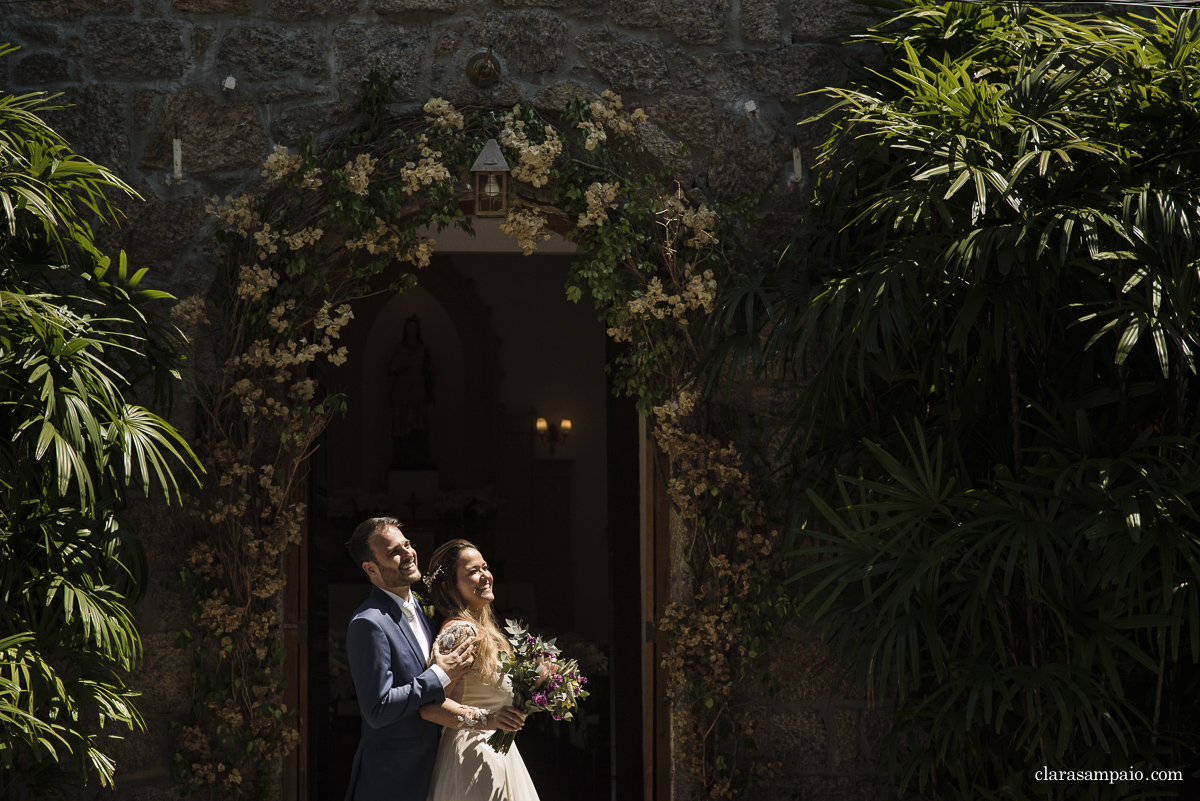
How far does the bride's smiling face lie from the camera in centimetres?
265

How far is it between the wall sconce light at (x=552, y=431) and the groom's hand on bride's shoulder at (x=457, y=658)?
3733mm

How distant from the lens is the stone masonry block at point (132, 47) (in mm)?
3436

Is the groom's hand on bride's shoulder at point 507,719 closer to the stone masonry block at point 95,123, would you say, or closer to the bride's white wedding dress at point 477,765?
the bride's white wedding dress at point 477,765

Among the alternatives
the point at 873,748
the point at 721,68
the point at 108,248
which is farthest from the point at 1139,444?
the point at 108,248

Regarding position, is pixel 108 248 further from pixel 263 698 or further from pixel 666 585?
pixel 666 585

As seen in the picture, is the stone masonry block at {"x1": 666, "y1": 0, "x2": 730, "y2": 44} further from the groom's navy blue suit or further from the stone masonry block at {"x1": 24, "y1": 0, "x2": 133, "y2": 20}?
the groom's navy blue suit

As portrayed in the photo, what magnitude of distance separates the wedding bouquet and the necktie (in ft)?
0.70

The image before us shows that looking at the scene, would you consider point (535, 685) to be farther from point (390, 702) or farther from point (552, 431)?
point (552, 431)

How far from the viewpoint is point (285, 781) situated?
3.38 meters

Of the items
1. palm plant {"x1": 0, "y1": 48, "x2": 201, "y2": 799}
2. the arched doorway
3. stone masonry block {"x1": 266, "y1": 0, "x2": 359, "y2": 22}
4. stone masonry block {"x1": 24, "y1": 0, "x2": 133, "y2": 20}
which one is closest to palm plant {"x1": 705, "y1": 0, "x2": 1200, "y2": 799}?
stone masonry block {"x1": 266, "y1": 0, "x2": 359, "y2": 22}

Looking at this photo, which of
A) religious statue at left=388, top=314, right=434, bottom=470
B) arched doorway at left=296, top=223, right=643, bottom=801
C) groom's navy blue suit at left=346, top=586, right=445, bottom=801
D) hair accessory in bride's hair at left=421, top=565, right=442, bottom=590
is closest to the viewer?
groom's navy blue suit at left=346, top=586, right=445, bottom=801

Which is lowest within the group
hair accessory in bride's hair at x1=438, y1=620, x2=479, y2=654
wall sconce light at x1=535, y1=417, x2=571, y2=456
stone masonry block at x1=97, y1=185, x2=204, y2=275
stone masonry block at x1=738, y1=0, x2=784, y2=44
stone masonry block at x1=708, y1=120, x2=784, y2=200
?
hair accessory in bride's hair at x1=438, y1=620, x2=479, y2=654

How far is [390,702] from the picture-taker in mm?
2438

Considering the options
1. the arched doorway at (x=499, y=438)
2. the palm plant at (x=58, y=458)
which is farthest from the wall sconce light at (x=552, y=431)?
the palm plant at (x=58, y=458)
